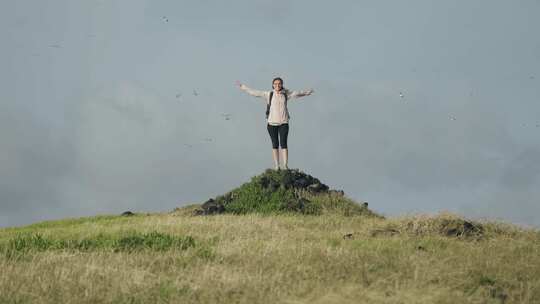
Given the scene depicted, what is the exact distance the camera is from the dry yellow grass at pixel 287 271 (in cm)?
1187

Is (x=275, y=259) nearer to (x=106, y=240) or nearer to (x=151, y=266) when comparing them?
(x=151, y=266)

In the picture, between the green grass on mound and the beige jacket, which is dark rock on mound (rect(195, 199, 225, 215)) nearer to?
the beige jacket

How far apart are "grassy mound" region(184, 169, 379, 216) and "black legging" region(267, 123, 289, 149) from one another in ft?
3.64

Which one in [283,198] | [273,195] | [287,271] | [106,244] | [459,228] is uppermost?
[273,195]

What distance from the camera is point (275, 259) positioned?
48.0 ft

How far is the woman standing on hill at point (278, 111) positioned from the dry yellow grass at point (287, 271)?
27.2ft

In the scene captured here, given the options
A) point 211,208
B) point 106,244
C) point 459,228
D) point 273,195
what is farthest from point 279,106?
point 106,244

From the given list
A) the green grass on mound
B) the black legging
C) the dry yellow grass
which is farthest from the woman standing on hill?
the green grass on mound

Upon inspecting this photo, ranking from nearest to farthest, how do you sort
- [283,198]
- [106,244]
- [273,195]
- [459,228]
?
[106,244] < [459,228] < [283,198] < [273,195]

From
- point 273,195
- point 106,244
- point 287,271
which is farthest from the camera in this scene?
point 273,195

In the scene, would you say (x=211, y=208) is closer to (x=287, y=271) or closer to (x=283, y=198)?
(x=283, y=198)

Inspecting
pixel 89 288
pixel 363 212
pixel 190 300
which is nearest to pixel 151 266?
pixel 89 288

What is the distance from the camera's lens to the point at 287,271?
44.0ft

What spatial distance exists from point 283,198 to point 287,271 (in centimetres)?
1271
